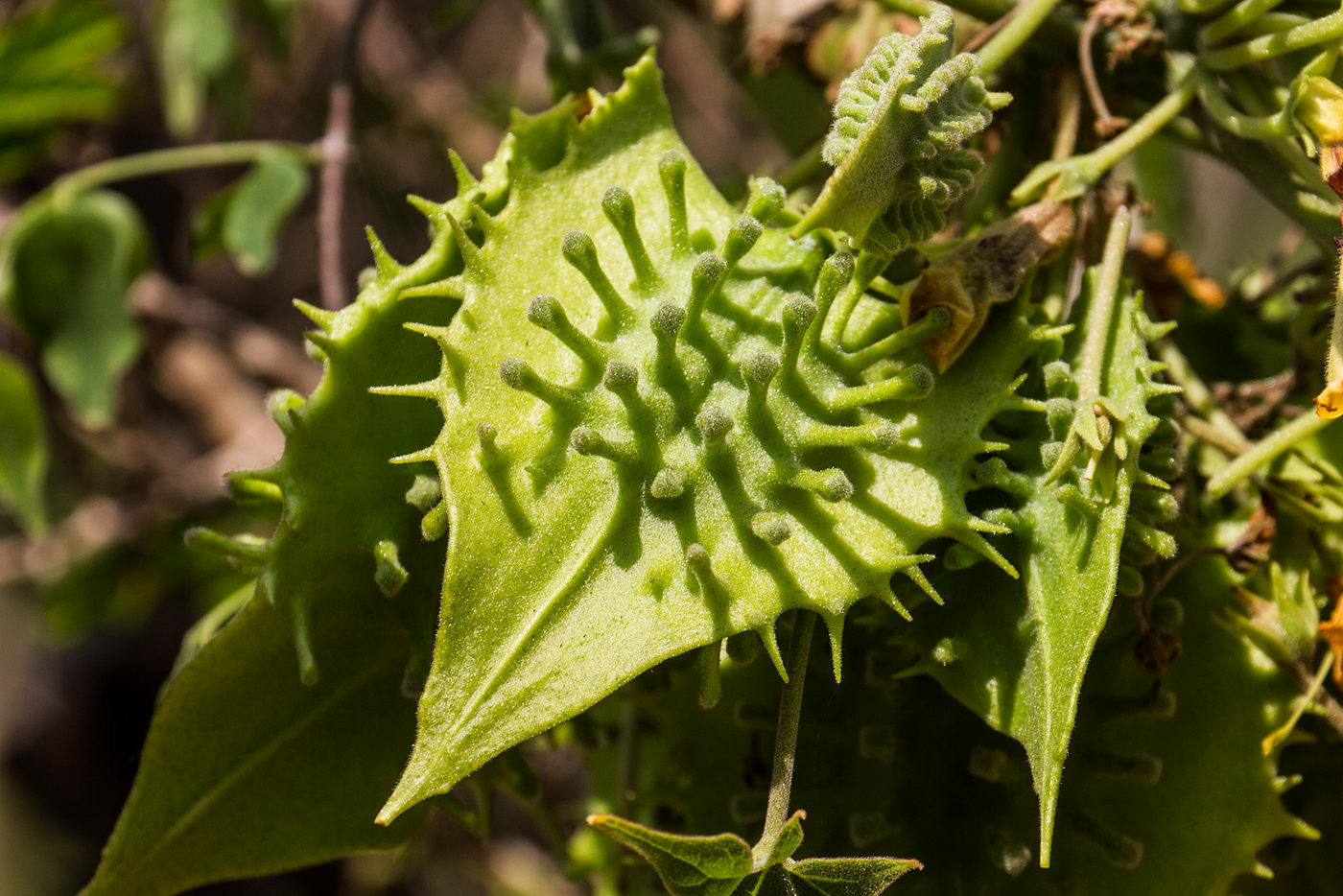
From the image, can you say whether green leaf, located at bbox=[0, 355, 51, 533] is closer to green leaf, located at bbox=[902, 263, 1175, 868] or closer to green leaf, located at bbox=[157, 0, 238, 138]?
green leaf, located at bbox=[157, 0, 238, 138]

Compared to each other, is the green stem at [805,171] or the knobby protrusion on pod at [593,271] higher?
the knobby protrusion on pod at [593,271]

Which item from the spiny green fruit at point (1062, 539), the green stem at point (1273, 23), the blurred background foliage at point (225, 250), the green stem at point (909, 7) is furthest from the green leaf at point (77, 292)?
the green stem at point (1273, 23)

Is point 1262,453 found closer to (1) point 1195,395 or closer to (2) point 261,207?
(1) point 1195,395

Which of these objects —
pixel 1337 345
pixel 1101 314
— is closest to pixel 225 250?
pixel 1101 314

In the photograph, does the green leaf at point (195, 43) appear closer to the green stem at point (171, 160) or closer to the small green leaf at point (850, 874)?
the green stem at point (171, 160)

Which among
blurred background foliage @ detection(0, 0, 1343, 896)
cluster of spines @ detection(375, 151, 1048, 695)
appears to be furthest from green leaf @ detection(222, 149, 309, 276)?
cluster of spines @ detection(375, 151, 1048, 695)

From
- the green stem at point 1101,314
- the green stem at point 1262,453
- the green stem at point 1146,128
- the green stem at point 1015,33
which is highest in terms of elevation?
the green stem at point 1015,33
